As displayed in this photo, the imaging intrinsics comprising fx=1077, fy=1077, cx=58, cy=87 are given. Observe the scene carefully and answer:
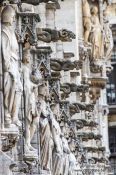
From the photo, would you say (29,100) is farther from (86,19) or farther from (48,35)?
(86,19)

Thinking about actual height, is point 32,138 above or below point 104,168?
above

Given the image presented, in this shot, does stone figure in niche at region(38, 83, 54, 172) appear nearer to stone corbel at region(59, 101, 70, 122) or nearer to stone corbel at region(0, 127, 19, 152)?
stone corbel at region(0, 127, 19, 152)

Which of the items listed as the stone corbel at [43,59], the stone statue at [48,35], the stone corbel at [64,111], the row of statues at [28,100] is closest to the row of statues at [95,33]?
the stone corbel at [64,111]

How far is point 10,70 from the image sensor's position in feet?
64.8

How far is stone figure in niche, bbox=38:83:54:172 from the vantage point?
24.8m

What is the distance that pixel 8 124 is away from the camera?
64.0 feet

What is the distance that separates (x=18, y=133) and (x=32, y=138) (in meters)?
3.40

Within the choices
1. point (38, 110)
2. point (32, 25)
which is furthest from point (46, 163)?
point (32, 25)

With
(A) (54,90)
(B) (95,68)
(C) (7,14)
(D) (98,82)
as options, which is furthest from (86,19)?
(C) (7,14)

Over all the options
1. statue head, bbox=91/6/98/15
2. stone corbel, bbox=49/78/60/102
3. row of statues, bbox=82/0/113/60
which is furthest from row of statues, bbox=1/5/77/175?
statue head, bbox=91/6/98/15

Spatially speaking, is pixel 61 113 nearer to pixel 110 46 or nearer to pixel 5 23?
pixel 5 23

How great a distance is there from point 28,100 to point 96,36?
2805cm

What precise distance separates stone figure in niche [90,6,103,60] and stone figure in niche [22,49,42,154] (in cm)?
2634

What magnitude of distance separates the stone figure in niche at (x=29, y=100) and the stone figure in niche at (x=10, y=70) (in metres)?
1.89
